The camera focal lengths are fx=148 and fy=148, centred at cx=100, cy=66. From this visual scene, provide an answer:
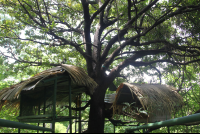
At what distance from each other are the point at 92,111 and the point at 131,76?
3.85m

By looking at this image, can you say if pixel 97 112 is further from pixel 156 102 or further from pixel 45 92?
pixel 156 102

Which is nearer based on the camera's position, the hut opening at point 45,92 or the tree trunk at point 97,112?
the hut opening at point 45,92

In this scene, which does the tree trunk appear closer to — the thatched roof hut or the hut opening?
the hut opening

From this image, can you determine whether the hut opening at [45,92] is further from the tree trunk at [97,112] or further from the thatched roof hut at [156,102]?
the thatched roof hut at [156,102]

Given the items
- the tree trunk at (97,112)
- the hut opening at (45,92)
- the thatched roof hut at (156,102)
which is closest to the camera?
the hut opening at (45,92)

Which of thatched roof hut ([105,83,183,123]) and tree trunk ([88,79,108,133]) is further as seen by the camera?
tree trunk ([88,79,108,133])

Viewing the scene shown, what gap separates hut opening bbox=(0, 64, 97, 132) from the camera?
11.2 feet

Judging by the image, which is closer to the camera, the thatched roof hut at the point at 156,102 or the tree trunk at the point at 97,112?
the thatched roof hut at the point at 156,102

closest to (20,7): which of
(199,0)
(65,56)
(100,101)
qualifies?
(65,56)

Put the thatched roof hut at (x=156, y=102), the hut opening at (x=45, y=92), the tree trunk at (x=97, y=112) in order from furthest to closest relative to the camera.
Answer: the tree trunk at (x=97, y=112) → the thatched roof hut at (x=156, y=102) → the hut opening at (x=45, y=92)

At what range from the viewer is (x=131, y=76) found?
328 inches

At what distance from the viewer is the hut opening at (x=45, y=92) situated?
3410 mm

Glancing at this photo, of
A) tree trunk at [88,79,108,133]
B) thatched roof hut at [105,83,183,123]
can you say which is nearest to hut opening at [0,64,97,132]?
tree trunk at [88,79,108,133]

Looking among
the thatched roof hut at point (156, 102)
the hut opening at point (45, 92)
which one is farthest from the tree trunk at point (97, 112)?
the thatched roof hut at point (156, 102)
